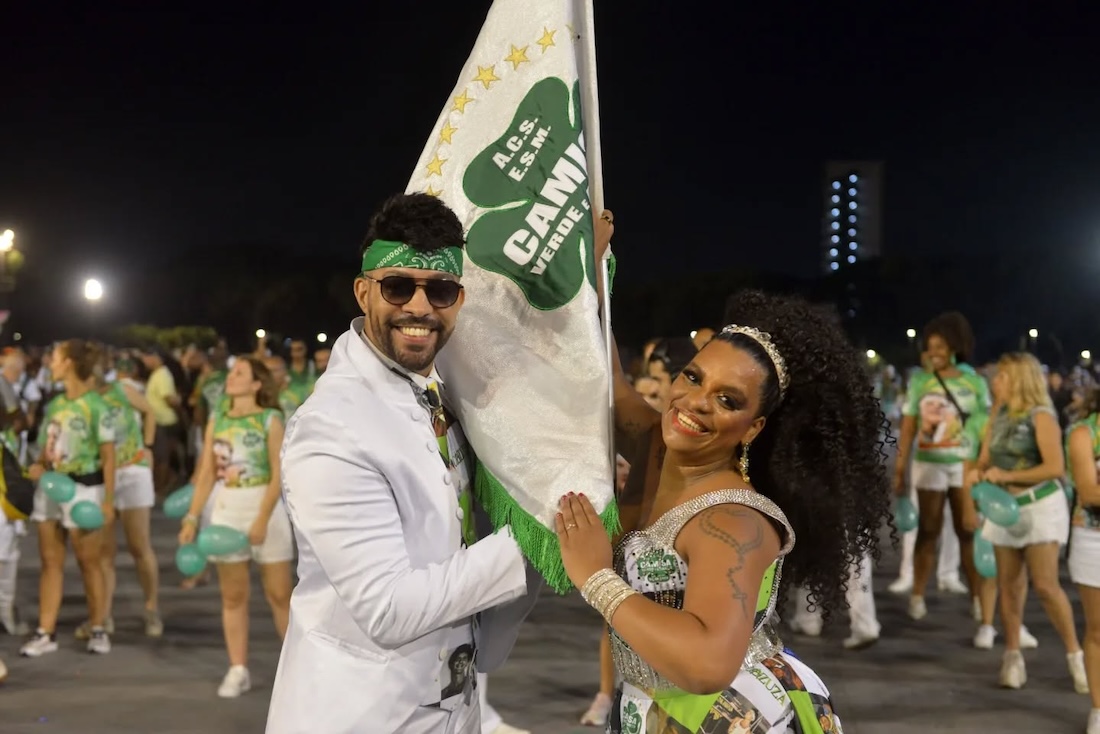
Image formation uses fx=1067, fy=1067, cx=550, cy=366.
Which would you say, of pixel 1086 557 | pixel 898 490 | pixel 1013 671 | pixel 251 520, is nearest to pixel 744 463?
pixel 1086 557

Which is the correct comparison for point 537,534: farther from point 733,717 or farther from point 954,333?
point 954,333

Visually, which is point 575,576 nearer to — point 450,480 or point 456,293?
point 450,480

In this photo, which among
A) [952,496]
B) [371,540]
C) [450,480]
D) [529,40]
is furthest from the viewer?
[952,496]

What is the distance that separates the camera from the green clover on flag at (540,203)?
103 inches

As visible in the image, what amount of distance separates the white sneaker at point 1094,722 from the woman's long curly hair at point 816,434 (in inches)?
153

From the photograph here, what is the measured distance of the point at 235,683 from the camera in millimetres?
6309

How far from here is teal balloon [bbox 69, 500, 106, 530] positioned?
23.0 ft

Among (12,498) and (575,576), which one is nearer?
(575,576)

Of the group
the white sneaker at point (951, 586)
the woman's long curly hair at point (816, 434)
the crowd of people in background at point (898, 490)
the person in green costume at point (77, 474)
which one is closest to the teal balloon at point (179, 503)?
the crowd of people in background at point (898, 490)

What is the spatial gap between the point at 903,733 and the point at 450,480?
4.39 metres

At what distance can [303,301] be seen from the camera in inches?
1785

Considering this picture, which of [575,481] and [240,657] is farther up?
[575,481]

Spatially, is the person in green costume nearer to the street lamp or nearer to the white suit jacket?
the white suit jacket

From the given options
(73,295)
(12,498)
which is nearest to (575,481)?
(12,498)
